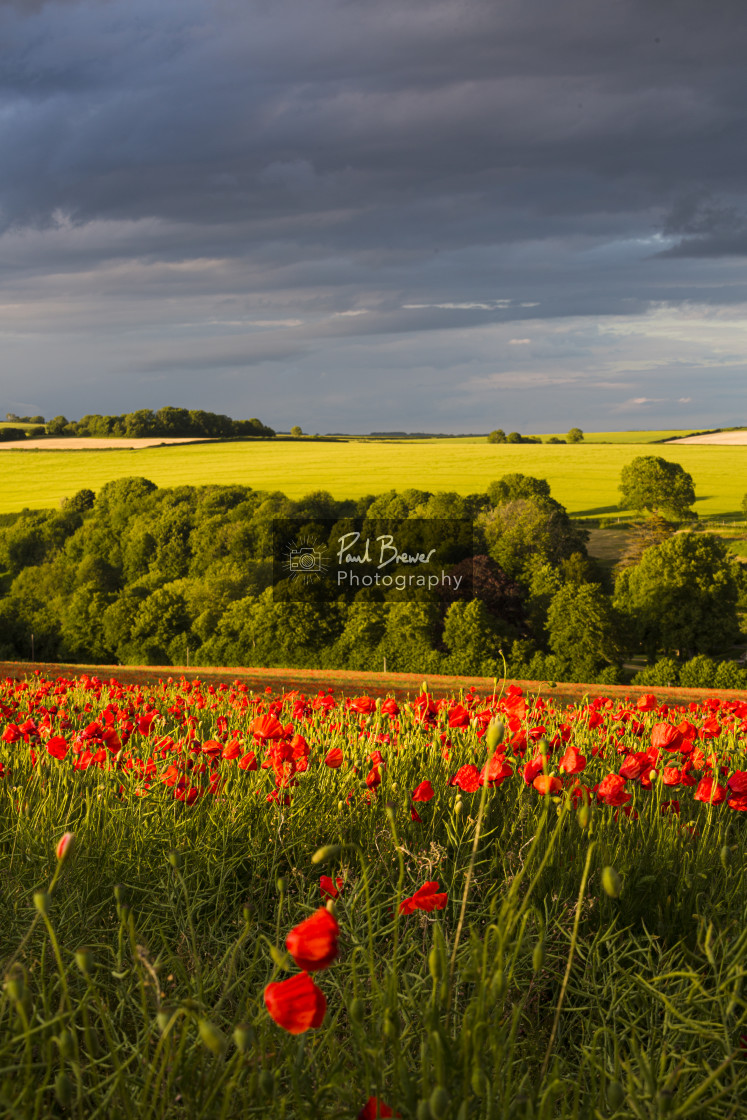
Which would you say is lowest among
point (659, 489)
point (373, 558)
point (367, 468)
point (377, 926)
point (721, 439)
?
point (373, 558)

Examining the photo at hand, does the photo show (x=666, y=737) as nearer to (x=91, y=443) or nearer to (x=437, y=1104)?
(x=437, y=1104)

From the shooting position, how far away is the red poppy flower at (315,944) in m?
1.24

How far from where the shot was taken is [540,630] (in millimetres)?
46031

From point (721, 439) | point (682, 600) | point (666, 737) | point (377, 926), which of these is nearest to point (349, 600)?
point (682, 600)

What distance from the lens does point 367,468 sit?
82250mm

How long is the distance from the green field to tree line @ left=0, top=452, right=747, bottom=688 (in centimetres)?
809

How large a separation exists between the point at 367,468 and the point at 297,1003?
81.7m

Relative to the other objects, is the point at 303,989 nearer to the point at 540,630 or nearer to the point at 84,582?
the point at 540,630

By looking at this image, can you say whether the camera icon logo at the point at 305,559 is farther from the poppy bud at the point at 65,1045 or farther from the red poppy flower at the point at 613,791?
the poppy bud at the point at 65,1045

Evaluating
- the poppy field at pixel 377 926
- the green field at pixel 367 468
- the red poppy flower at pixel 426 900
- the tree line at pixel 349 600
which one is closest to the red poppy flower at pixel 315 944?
the poppy field at pixel 377 926

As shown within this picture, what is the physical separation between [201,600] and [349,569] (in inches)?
404

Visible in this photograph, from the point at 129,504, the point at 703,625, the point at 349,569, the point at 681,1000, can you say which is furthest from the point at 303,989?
the point at 129,504

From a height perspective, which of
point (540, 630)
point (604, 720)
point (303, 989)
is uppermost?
point (303, 989)

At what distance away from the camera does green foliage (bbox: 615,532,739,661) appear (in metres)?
42.5
